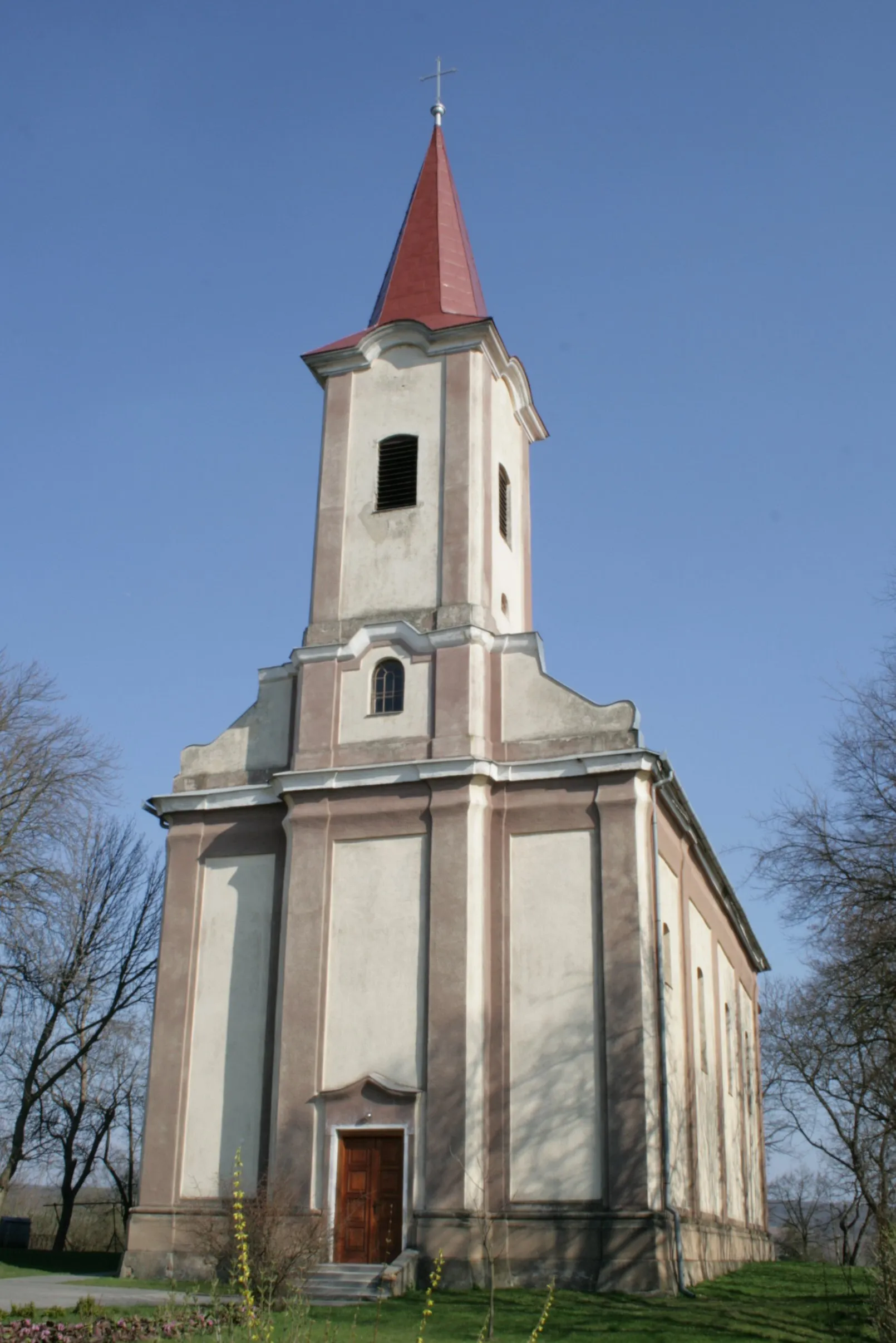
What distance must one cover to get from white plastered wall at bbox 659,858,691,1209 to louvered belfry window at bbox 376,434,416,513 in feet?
28.7

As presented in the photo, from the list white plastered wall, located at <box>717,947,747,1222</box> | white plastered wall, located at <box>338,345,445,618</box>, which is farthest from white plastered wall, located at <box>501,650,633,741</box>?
white plastered wall, located at <box>717,947,747,1222</box>

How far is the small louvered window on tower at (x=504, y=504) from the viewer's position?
27.2 metres

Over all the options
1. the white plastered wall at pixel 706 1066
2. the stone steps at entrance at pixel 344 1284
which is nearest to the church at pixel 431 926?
the white plastered wall at pixel 706 1066

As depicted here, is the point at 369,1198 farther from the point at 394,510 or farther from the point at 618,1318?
the point at 394,510

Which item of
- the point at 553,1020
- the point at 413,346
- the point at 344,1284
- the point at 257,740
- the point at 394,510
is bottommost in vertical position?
the point at 344,1284

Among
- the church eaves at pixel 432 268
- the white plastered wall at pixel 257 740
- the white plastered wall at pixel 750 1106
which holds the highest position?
the church eaves at pixel 432 268

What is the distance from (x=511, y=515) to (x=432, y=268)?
6.43 meters

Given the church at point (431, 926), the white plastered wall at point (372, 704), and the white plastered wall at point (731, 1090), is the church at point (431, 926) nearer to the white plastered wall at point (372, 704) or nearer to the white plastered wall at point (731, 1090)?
the white plastered wall at point (372, 704)

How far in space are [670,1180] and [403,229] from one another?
21947 mm

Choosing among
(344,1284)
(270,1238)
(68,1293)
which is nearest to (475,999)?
(344,1284)

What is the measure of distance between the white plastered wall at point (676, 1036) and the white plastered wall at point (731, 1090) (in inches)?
223

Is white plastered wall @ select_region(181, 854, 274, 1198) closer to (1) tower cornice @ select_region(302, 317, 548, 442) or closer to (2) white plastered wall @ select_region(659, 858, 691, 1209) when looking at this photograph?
(2) white plastered wall @ select_region(659, 858, 691, 1209)

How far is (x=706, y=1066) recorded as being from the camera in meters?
26.9

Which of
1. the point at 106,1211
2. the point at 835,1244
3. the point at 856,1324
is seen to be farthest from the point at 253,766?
the point at 835,1244
